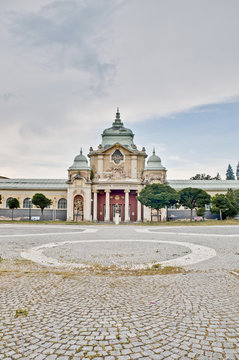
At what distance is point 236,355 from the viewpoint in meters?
3.63

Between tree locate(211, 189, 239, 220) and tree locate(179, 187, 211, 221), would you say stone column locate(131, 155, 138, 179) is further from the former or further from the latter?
tree locate(211, 189, 239, 220)

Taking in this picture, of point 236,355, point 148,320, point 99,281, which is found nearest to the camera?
point 236,355

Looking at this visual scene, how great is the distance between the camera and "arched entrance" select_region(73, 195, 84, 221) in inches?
2062

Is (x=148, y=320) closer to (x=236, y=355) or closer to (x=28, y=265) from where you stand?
(x=236, y=355)

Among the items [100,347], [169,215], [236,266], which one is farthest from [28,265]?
[169,215]

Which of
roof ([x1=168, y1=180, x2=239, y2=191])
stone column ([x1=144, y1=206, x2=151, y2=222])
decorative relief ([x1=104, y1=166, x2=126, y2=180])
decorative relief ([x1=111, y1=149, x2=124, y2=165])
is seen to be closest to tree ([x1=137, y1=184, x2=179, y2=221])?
stone column ([x1=144, y1=206, x2=151, y2=222])

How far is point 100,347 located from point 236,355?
1.89m

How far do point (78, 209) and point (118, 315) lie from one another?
4844 cm

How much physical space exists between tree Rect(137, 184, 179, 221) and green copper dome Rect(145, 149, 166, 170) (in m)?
9.97

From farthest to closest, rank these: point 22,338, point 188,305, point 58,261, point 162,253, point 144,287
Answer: point 162,253 → point 58,261 → point 144,287 → point 188,305 → point 22,338

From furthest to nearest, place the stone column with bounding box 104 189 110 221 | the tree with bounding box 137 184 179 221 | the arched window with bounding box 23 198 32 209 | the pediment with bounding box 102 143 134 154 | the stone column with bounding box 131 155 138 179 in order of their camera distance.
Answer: the arched window with bounding box 23 198 32 209 → the pediment with bounding box 102 143 134 154 → the stone column with bounding box 131 155 138 179 → the stone column with bounding box 104 189 110 221 → the tree with bounding box 137 184 179 221

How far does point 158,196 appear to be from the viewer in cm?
4244

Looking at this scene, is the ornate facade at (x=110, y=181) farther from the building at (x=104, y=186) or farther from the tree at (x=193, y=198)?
the tree at (x=193, y=198)

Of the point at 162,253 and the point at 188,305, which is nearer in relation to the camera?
the point at 188,305
